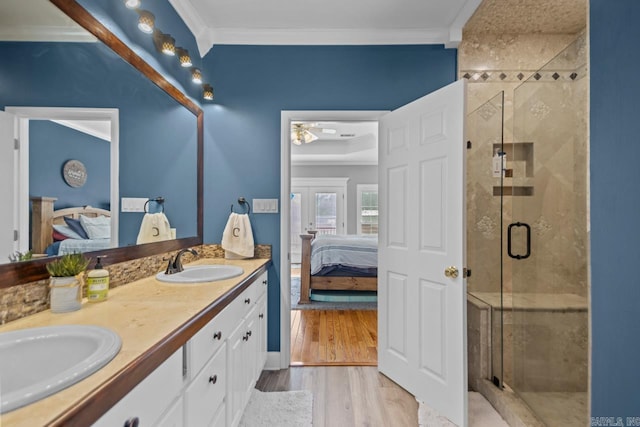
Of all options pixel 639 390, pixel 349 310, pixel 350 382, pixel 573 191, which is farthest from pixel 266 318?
pixel 573 191

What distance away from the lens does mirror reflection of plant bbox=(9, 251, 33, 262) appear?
3.38ft

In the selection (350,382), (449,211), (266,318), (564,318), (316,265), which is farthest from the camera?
(316,265)

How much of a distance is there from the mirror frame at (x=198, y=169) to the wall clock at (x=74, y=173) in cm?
31

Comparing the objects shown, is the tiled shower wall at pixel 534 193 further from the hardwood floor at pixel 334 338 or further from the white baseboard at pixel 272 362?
the white baseboard at pixel 272 362

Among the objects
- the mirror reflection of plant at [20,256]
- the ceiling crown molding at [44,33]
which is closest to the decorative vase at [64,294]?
the mirror reflection of plant at [20,256]

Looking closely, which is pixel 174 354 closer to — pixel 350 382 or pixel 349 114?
pixel 350 382

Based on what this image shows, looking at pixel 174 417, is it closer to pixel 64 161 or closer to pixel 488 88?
pixel 64 161

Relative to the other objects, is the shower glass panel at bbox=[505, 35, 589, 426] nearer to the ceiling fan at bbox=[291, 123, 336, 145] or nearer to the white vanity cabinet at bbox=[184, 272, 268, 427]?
the white vanity cabinet at bbox=[184, 272, 268, 427]

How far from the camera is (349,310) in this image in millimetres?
3869

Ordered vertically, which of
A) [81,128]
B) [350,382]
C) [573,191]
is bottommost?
[350,382]

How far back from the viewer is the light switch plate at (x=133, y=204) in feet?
5.20

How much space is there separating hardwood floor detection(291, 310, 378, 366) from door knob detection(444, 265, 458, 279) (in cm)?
114

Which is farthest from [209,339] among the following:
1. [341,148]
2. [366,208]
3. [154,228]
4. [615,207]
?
[366,208]

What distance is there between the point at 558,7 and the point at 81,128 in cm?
295
